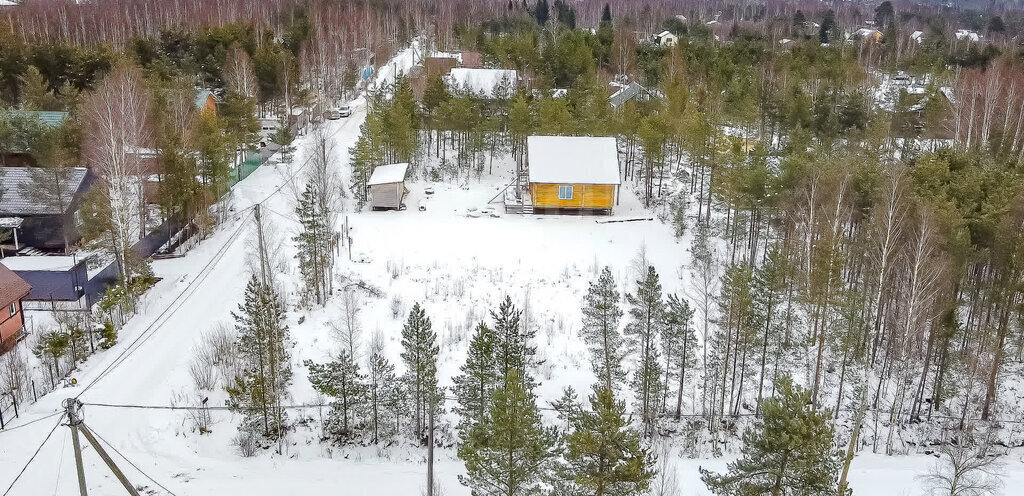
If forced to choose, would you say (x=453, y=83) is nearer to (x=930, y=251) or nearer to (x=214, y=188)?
(x=214, y=188)

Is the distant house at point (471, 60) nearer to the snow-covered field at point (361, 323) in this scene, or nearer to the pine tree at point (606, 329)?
the snow-covered field at point (361, 323)

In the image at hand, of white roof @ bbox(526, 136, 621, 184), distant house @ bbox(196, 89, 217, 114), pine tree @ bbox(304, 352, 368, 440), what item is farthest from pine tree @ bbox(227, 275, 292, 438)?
distant house @ bbox(196, 89, 217, 114)

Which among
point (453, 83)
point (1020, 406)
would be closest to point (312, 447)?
point (1020, 406)

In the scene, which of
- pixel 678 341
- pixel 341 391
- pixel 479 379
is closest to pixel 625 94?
pixel 678 341

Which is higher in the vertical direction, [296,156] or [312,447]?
[296,156]

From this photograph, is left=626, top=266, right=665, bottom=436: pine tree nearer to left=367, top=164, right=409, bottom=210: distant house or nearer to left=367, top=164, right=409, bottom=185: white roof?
left=367, top=164, right=409, bottom=210: distant house

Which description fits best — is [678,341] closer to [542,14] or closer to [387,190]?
[387,190]
